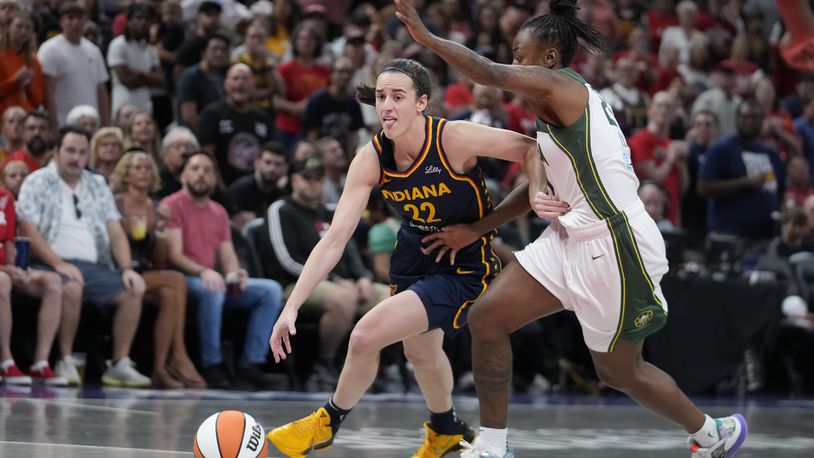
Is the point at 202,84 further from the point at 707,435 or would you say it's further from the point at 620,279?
the point at 707,435

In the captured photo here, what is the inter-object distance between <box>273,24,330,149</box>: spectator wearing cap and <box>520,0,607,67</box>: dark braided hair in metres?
6.93

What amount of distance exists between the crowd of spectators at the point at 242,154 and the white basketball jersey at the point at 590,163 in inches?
176

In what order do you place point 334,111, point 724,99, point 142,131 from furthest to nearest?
point 724,99
point 334,111
point 142,131

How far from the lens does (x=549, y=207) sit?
5449mm

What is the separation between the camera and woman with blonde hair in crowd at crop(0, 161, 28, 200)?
924 centimetres

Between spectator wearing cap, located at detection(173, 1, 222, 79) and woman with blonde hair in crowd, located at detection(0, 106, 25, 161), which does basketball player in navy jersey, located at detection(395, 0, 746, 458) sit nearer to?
woman with blonde hair in crowd, located at detection(0, 106, 25, 161)

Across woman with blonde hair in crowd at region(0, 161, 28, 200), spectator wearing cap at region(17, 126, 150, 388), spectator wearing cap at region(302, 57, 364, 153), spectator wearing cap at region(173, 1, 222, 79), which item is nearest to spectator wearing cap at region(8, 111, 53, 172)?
woman with blonde hair in crowd at region(0, 161, 28, 200)

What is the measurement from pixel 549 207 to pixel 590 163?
0.26 m

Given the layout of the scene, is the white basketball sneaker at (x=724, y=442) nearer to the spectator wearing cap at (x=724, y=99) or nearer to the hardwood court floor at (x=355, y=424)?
the hardwood court floor at (x=355, y=424)

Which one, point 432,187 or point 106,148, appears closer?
point 432,187

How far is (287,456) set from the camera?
612cm

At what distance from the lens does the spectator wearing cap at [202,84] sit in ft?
37.7

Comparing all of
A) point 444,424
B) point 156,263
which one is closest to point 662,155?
point 156,263

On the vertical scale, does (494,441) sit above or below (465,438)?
above
